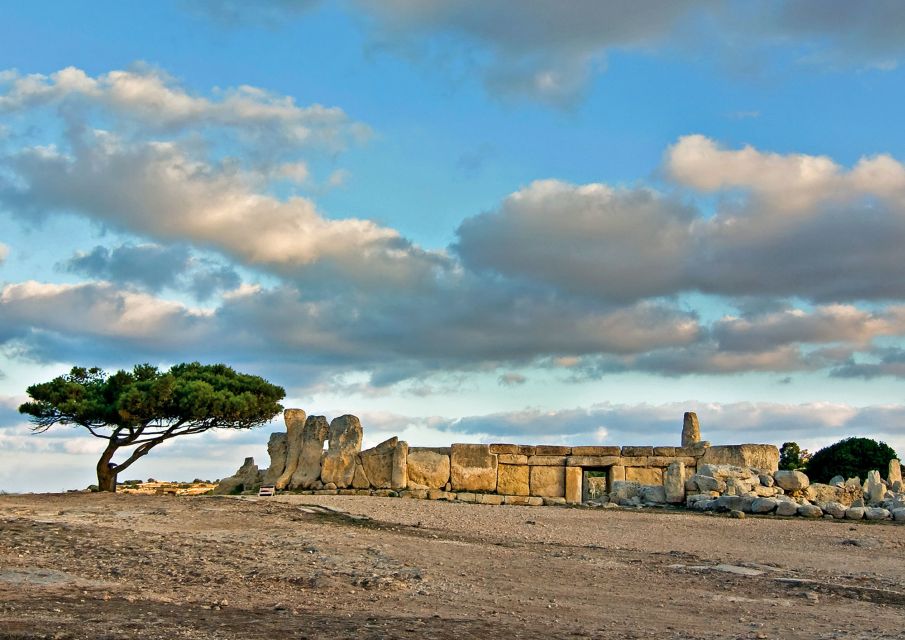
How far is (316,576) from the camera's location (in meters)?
13.1

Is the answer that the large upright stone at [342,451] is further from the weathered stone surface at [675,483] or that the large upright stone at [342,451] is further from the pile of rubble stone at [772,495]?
the weathered stone surface at [675,483]

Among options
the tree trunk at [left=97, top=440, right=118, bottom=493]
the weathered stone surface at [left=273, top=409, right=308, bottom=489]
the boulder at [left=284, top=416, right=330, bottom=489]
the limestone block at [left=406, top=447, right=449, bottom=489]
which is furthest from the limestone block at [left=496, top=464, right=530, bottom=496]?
the tree trunk at [left=97, top=440, right=118, bottom=493]

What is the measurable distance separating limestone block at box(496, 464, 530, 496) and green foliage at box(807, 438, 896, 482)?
20885mm

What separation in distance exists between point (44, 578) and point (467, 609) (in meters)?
5.23

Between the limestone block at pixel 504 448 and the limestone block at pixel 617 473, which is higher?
the limestone block at pixel 504 448

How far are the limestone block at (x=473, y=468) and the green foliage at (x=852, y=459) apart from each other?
2187cm

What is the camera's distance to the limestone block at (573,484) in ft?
94.9

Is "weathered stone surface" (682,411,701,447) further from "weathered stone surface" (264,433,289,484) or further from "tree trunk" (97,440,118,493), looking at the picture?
"tree trunk" (97,440,118,493)

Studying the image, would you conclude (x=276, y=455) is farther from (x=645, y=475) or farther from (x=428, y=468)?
(x=645, y=475)

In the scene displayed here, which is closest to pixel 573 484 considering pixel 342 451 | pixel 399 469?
pixel 399 469

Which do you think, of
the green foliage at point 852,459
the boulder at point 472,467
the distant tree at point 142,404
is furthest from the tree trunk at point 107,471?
the green foliage at point 852,459

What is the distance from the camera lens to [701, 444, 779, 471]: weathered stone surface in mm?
29953

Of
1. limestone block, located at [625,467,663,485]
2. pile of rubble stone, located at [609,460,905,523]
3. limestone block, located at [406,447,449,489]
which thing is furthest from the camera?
limestone block, located at [625,467,663,485]

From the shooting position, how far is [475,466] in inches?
1133
